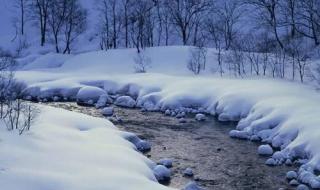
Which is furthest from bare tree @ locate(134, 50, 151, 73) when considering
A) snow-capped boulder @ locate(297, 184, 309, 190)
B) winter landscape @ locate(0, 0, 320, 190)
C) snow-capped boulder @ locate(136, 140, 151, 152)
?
snow-capped boulder @ locate(297, 184, 309, 190)

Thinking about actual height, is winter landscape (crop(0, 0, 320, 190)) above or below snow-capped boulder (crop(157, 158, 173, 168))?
above

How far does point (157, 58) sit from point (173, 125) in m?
20.6

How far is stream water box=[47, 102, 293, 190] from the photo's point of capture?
1819 centimetres

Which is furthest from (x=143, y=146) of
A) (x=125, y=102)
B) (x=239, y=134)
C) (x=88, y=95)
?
(x=88, y=95)

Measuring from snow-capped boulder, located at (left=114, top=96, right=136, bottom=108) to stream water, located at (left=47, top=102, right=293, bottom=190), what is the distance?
3324mm

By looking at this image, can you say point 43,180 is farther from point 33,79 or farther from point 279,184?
point 33,79

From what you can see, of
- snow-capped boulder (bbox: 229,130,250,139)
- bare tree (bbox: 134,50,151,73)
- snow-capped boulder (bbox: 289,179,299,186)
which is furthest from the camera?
bare tree (bbox: 134,50,151,73)

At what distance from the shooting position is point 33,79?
4197cm

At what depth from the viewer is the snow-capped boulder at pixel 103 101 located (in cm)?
3421

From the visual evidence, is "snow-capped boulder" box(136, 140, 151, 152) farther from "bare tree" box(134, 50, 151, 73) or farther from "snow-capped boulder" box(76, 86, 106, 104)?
"bare tree" box(134, 50, 151, 73)

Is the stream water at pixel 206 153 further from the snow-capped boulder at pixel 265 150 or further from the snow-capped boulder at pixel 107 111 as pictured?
the snow-capped boulder at pixel 107 111

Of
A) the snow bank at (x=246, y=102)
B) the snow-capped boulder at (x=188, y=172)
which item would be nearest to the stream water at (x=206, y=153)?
the snow-capped boulder at (x=188, y=172)

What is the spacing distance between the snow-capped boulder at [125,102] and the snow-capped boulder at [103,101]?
24.6 inches

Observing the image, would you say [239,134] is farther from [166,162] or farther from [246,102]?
[166,162]
